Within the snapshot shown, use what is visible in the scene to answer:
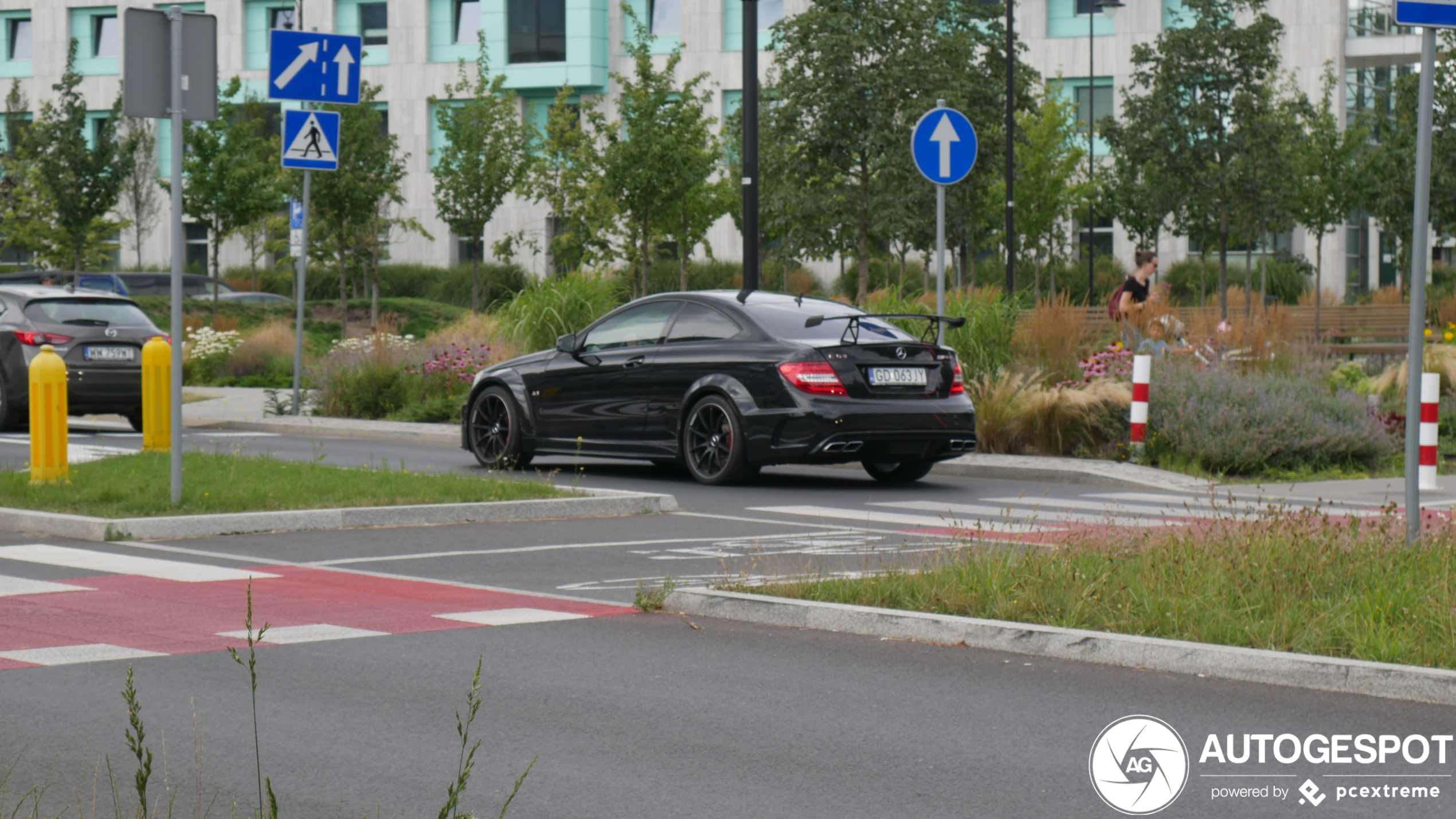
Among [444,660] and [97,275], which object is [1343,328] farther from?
[97,275]

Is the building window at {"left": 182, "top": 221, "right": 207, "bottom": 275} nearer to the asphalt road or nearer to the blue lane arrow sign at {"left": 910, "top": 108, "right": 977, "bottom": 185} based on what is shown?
the blue lane arrow sign at {"left": 910, "top": 108, "right": 977, "bottom": 185}

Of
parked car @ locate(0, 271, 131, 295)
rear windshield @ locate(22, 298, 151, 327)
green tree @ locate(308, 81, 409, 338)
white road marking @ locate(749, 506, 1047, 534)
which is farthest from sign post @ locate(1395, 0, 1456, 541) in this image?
parked car @ locate(0, 271, 131, 295)

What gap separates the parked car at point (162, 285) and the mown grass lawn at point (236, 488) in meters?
45.4

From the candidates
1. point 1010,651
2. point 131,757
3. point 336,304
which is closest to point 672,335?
point 1010,651

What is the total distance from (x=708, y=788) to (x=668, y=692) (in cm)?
129

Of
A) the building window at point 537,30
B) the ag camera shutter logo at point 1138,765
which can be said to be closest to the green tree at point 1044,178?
the building window at point 537,30

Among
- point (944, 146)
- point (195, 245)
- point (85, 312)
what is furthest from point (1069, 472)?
point (195, 245)

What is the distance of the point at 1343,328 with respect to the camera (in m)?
32.5

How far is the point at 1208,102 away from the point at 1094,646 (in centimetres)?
3596

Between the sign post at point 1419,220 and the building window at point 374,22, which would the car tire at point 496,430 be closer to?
the sign post at point 1419,220

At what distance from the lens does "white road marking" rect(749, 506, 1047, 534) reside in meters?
11.2

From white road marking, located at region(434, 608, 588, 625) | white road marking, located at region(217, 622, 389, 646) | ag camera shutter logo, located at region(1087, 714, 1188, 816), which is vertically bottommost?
white road marking, located at region(434, 608, 588, 625)

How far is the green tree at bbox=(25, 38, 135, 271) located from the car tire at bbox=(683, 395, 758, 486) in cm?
3903

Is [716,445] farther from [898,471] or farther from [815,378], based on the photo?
[898,471]
